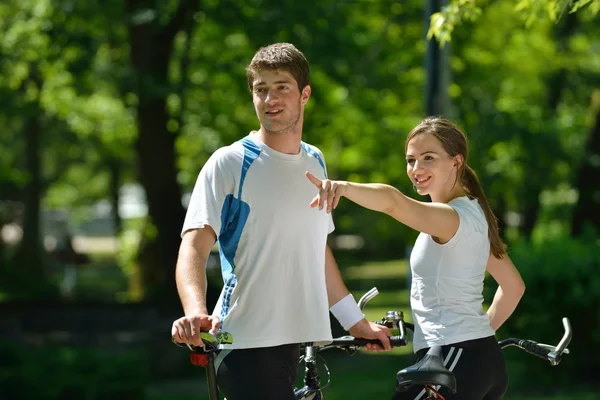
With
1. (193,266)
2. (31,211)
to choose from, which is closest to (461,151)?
(193,266)

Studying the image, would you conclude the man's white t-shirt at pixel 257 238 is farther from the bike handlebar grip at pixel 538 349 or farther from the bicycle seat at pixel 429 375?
the bike handlebar grip at pixel 538 349

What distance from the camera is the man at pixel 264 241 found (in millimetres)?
4133

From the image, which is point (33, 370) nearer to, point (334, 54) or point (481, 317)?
point (334, 54)

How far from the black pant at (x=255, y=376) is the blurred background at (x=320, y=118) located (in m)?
6.74

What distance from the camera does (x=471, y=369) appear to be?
4.29m

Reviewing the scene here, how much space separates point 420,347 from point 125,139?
78.0 ft

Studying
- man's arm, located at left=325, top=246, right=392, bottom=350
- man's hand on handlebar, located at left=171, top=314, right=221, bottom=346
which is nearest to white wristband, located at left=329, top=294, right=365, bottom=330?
man's arm, located at left=325, top=246, right=392, bottom=350

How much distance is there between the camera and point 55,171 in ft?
146

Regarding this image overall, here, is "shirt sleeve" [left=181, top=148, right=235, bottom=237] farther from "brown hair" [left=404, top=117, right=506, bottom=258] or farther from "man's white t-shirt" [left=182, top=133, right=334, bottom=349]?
"brown hair" [left=404, top=117, right=506, bottom=258]

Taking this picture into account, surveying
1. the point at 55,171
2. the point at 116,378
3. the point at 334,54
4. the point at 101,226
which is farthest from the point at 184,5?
the point at 101,226

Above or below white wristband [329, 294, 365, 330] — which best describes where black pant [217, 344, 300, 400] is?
below

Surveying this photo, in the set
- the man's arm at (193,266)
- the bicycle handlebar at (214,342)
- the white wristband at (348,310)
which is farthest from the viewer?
the white wristband at (348,310)

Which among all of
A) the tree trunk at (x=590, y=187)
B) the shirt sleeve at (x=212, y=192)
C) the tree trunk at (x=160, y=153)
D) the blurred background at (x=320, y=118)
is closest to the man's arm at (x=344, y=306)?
the shirt sleeve at (x=212, y=192)

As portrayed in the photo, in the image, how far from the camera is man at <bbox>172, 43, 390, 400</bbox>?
4133 millimetres
